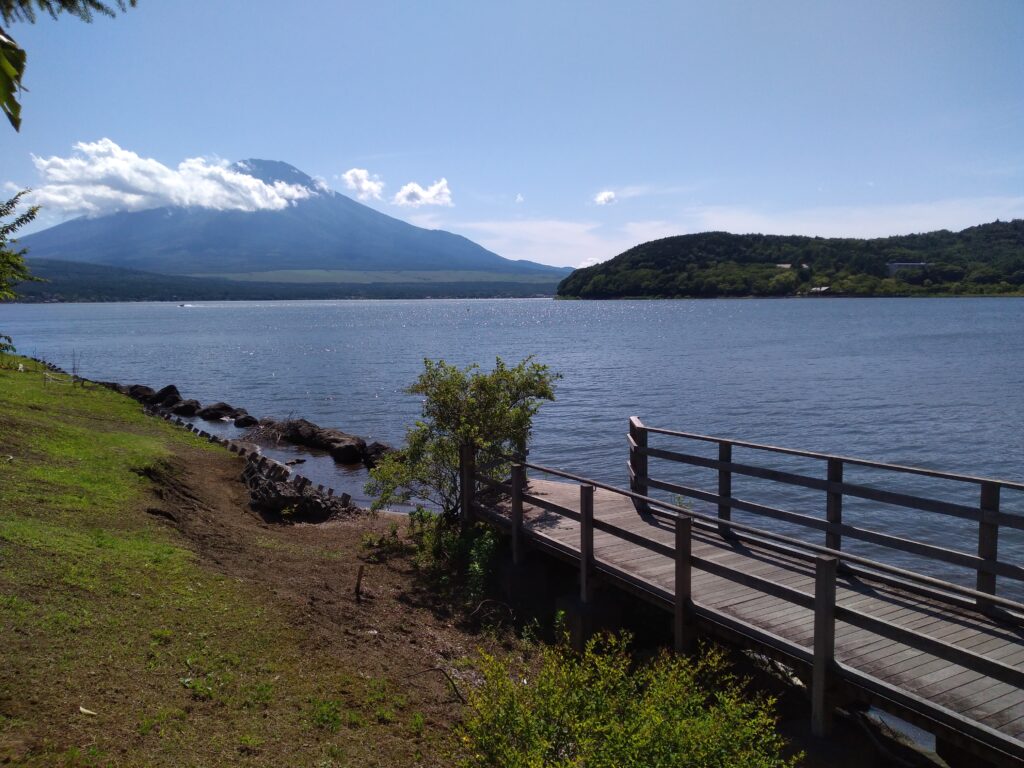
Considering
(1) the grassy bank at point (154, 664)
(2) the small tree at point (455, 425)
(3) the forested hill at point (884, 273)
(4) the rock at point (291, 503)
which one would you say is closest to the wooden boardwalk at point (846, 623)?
(2) the small tree at point (455, 425)

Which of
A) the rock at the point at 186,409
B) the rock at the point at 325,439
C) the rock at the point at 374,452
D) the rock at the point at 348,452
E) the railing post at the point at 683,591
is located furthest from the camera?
the rock at the point at 186,409

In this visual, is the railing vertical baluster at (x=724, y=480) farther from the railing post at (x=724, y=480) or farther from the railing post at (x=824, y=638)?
the railing post at (x=824, y=638)

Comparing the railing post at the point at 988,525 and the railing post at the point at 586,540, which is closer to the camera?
the railing post at the point at 988,525

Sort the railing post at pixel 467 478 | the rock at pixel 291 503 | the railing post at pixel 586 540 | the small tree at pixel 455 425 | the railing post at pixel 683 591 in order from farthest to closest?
the rock at pixel 291 503
the small tree at pixel 455 425
the railing post at pixel 467 478
the railing post at pixel 586 540
the railing post at pixel 683 591

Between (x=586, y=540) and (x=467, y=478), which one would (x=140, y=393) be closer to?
(x=467, y=478)

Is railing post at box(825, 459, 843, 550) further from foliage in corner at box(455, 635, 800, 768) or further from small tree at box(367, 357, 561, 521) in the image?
small tree at box(367, 357, 561, 521)

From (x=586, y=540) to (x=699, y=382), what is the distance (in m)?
40.8

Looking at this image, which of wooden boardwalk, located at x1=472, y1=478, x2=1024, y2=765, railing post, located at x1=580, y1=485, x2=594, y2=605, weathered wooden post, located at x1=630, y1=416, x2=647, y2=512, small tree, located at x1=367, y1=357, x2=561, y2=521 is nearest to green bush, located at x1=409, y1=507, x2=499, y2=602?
small tree, located at x1=367, y1=357, x2=561, y2=521

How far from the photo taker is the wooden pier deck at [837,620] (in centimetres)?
593

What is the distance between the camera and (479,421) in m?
13.1

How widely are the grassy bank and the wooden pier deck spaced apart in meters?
3.01

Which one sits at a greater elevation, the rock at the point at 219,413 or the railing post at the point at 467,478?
the railing post at the point at 467,478

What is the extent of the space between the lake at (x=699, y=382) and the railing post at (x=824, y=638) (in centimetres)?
1000

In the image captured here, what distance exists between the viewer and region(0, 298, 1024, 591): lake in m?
27.2
